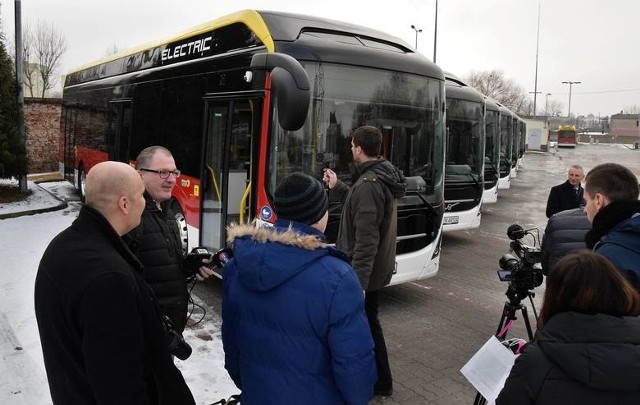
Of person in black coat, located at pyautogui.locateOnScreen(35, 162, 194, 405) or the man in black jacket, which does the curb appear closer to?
the man in black jacket

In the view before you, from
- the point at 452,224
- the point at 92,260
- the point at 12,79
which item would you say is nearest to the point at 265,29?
the point at 92,260

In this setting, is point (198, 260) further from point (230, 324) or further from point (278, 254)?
point (278, 254)

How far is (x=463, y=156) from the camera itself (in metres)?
11.7

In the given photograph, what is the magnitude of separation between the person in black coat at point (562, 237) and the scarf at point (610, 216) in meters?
0.74

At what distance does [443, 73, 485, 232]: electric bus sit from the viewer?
34.1 ft

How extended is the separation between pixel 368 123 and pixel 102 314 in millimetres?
4548

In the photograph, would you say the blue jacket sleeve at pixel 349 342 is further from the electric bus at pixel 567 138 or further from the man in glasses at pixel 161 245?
the electric bus at pixel 567 138

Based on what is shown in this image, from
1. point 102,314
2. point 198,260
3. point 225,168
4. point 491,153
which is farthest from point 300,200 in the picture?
point 491,153

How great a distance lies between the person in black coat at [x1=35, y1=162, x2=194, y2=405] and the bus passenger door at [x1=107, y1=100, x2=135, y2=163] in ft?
24.5

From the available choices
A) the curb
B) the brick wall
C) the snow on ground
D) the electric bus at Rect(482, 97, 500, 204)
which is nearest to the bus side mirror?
the snow on ground

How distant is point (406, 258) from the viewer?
6418 mm

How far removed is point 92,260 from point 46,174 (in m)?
20.8

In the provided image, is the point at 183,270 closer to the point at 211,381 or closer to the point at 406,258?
the point at 211,381

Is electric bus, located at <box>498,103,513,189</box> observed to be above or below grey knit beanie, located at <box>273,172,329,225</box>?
above
